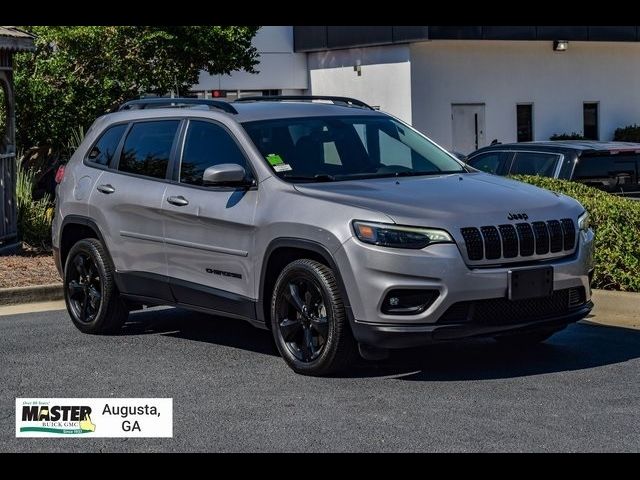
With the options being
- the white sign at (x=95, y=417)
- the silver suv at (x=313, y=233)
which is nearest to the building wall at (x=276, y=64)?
the silver suv at (x=313, y=233)

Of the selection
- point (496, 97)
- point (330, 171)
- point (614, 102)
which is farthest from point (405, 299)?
point (614, 102)

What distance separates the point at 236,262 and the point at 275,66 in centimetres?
3075

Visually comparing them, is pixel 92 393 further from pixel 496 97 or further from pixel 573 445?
pixel 496 97

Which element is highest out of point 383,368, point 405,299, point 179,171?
point 179,171

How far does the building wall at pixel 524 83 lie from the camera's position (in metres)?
35.7

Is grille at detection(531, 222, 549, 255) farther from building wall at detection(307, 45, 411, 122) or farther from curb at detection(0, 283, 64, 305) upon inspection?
building wall at detection(307, 45, 411, 122)

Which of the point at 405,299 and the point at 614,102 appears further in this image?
the point at 614,102

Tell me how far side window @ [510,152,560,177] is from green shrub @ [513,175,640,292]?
9.89 feet

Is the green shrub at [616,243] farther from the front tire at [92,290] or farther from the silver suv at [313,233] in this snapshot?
the front tire at [92,290]

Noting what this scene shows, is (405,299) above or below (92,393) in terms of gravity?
above

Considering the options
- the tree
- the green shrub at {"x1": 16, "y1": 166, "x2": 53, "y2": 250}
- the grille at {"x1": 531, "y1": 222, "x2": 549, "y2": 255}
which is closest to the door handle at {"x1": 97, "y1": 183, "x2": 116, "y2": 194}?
the grille at {"x1": 531, "y1": 222, "x2": 549, "y2": 255}

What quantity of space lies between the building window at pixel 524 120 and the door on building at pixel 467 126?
4.49 ft
